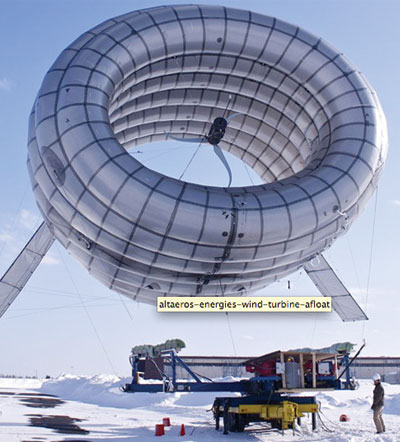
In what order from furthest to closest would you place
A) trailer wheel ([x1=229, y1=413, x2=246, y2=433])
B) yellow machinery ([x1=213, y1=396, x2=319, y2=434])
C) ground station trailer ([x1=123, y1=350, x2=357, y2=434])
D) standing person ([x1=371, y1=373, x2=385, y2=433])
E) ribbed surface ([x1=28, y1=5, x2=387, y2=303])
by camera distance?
trailer wheel ([x1=229, y1=413, x2=246, y2=433]) → standing person ([x1=371, y1=373, x2=385, y2=433]) → yellow machinery ([x1=213, y1=396, x2=319, y2=434]) → ground station trailer ([x1=123, y1=350, x2=357, y2=434]) → ribbed surface ([x1=28, y1=5, x2=387, y2=303])

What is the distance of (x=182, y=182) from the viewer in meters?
14.2

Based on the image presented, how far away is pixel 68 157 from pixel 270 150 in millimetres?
11965

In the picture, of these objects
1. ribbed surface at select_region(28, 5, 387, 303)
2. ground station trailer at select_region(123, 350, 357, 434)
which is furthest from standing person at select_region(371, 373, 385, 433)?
ribbed surface at select_region(28, 5, 387, 303)

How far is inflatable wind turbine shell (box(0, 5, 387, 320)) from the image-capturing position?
1387cm

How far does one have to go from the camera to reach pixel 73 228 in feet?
53.2

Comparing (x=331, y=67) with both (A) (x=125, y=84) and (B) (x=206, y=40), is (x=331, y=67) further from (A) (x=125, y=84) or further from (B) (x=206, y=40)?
(A) (x=125, y=84)

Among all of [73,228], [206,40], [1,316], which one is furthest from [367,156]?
[1,316]

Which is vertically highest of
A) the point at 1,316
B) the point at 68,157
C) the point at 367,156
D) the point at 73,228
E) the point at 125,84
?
the point at 125,84

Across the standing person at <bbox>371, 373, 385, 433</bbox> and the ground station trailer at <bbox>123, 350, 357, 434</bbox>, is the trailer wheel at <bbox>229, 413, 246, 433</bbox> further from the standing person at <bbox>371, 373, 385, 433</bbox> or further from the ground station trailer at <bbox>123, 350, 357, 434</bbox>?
the standing person at <bbox>371, 373, 385, 433</bbox>

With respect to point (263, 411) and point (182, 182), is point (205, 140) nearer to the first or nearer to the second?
point (182, 182)

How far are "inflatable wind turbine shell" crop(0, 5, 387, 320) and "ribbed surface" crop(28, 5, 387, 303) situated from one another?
43 millimetres

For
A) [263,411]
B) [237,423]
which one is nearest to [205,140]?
[263,411]

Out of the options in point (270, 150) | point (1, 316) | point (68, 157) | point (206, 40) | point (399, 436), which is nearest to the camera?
point (68, 157)

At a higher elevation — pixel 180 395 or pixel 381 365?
→ pixel 381 365
